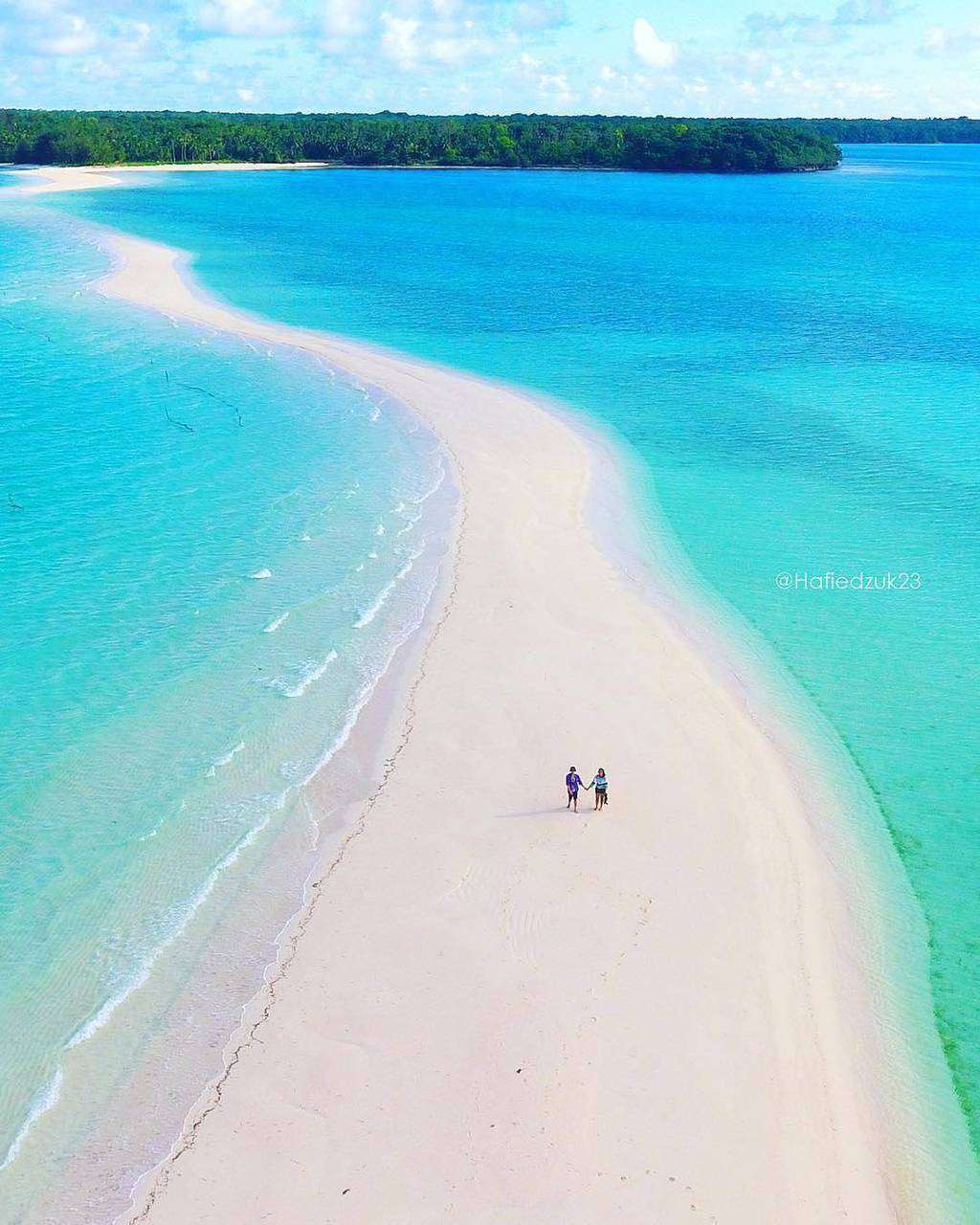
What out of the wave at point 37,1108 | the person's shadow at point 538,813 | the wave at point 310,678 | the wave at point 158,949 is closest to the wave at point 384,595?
the wave at point 310,678

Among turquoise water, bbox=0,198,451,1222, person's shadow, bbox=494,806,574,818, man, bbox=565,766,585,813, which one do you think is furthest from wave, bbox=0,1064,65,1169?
man, bbox=565,766,585,813

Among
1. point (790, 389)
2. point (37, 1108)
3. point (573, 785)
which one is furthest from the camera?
point (790, 389)

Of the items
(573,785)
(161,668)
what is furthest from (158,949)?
(161,668)

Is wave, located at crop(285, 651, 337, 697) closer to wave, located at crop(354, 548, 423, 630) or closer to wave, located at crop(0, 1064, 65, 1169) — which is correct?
wave, located at crop(354, 548, 423, 630)

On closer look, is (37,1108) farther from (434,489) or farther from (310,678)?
(434,489)

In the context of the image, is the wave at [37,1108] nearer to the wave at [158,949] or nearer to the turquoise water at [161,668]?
the turquoise water at [161,668]

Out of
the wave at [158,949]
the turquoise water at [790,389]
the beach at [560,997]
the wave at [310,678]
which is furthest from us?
the wave at [310,678]

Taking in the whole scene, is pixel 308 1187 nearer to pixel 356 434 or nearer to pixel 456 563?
pixel 456 563

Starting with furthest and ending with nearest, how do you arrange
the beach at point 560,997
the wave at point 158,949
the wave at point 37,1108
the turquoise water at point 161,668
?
the turquoise water at point 161,668
the wave at point 158,949
the wave at point 37,1108
the beach at point 560,997
